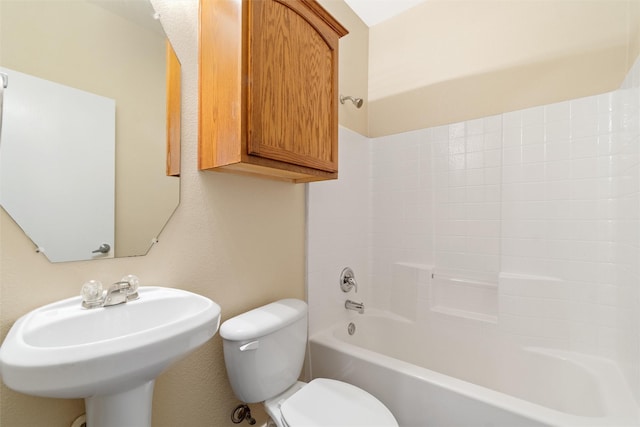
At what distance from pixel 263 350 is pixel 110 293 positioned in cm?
56

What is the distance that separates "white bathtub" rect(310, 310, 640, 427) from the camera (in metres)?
1.03

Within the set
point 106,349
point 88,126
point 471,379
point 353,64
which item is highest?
point 353,64

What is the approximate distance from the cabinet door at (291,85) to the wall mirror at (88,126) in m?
0.33

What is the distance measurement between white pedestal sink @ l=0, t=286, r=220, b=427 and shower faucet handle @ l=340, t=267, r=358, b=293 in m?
1.08

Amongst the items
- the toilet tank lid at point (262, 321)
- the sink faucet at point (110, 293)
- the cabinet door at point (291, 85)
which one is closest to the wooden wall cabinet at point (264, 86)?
the cabinet door at point (291, 85)

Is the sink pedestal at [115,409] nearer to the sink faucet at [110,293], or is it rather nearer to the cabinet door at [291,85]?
the sink faucet at [110,293]

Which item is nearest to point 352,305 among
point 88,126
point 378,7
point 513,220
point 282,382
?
point 282,382

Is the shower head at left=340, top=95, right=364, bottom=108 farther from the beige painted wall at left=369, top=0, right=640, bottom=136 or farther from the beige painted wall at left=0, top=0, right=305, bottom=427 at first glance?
the beige painted wall at left=0, top=0, right=305, bottom=427

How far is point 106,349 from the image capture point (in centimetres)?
57

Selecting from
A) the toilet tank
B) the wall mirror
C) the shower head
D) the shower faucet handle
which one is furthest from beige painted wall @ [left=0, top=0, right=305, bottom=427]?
the shower head

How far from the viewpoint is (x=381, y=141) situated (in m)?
2.14

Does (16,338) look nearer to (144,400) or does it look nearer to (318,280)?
(144,400)

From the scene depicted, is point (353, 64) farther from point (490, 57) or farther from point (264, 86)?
point (264, 86)

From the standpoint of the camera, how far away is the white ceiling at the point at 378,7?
1.96m
